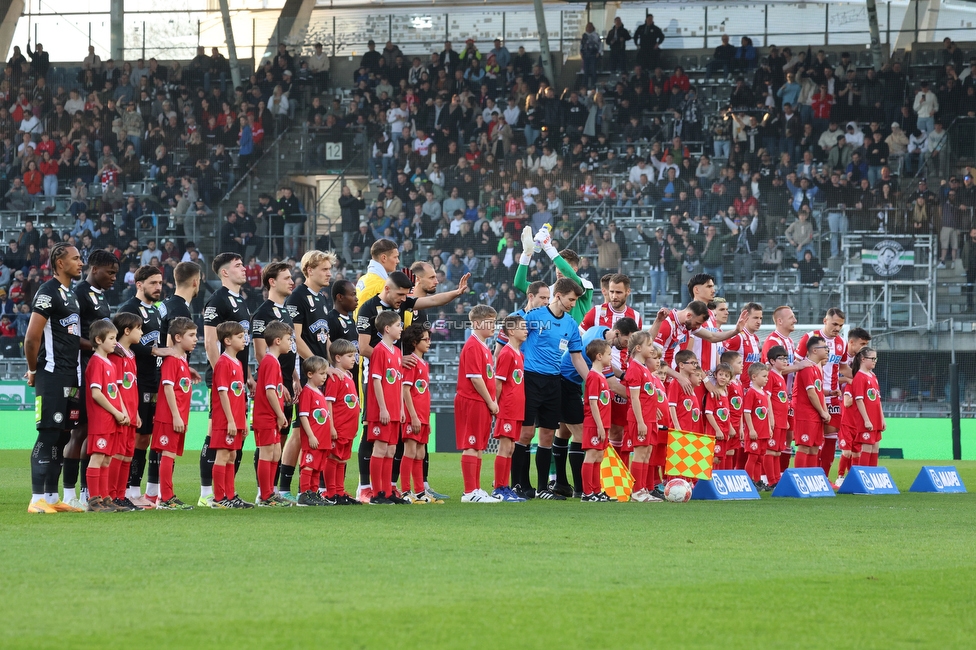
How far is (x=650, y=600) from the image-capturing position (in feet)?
16.4

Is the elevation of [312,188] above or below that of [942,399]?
above

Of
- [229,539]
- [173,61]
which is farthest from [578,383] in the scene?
[173,61]

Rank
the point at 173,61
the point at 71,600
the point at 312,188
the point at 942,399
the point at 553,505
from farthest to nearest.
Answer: the point at 173,61, the point at 312,188, the point at 942,399, the point at 553,505, the point at 71,600

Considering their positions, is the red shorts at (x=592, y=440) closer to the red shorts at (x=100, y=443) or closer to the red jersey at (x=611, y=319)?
the red jersey at (x=611, y=319)

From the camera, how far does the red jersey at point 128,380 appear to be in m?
8.94

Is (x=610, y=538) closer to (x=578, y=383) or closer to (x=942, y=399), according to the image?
→ (x=578, y=383)

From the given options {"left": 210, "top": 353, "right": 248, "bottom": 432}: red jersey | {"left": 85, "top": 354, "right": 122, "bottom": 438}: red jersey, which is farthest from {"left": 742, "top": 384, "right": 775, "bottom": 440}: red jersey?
{"left": 85, "top": 354, "right": 122, "bottom": 438}: red jersey

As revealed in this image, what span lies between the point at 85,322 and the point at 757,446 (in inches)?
265

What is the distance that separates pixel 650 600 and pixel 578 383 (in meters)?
6.22

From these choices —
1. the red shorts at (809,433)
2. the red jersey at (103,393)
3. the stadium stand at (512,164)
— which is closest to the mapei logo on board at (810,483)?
the red shorts at (809,433)

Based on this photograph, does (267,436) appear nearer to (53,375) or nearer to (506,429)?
(53,375)

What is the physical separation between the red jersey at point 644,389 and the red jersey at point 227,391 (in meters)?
3.46

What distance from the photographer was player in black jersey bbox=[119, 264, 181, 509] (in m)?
→ 9.45

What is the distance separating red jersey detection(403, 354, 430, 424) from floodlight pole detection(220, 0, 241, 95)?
20837 millimetres
